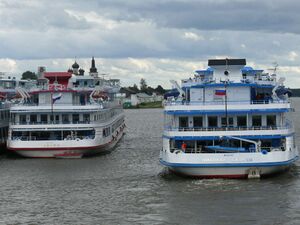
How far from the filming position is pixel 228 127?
44.6 metres

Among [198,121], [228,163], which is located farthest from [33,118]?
[228,163]

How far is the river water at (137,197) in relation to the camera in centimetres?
3338

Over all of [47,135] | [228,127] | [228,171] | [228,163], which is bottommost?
[228,171]

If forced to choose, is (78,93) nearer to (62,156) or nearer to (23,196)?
(62,156)

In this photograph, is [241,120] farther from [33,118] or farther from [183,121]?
[33,118]

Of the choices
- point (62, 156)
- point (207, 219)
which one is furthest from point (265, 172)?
point (62, 156)

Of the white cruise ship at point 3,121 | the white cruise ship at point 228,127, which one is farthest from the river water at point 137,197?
the white cruise ship at point 3,121

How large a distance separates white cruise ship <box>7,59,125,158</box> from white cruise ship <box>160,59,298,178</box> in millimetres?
14509

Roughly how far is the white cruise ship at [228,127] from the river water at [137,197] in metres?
1.16

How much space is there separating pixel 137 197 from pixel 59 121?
24.8m

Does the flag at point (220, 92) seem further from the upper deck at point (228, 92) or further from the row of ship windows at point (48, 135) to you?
the row of ship windows at point (48, 135)

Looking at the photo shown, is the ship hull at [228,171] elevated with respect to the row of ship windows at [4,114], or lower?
lower

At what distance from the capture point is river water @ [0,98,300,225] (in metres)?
33.4

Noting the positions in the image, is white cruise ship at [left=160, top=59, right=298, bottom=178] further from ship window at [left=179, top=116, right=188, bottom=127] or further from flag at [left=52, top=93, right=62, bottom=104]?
flag at [left=52, top=93, right=62, bottom=104]
